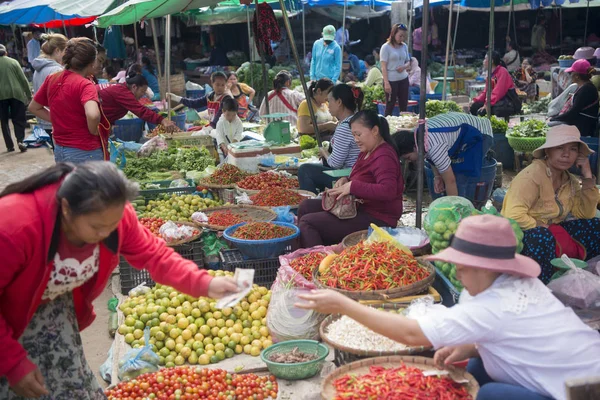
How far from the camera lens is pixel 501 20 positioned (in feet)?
62.5

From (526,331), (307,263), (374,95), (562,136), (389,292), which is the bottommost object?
(374,95)

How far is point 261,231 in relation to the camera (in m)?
4.68

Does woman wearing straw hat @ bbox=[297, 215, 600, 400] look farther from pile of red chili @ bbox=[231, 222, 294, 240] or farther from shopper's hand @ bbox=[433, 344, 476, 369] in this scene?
pile of red chili @ bbox=[231, 222, 294, 240]

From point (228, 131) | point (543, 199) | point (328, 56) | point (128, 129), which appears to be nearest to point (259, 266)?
point (543, 199)

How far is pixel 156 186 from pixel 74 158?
52.0 inches

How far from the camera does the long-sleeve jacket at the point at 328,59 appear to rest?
38.1 feet

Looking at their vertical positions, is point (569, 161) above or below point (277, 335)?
above

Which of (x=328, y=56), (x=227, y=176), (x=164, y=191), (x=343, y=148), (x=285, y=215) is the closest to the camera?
(x=285, y=215)

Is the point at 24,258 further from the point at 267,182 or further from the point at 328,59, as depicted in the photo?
the point at 328,59

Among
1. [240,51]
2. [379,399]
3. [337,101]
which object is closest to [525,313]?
[379,399]

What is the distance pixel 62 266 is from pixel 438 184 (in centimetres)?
357

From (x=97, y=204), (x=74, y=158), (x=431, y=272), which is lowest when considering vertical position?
(x=431, y=272)

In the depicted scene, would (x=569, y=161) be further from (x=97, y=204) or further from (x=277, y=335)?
(x=97, y=204)

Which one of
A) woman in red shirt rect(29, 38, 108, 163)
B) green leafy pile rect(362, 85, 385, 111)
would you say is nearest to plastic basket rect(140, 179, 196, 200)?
woman in red shirt rect(29, 38, 108, 163)
